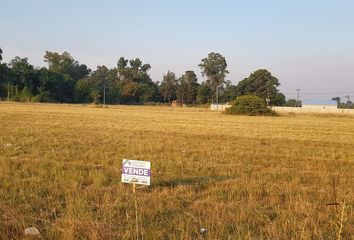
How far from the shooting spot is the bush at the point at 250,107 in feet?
214

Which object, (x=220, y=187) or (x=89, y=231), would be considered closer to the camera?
(x=89, y=231)

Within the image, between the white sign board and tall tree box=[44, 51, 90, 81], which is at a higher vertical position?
tall tree box=[44, 51, 90, 81]

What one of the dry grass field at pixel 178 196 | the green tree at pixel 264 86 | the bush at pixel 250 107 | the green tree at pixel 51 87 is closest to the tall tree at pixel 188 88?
the green tree at pixel 264 86

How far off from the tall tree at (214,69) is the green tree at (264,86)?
15251 mm

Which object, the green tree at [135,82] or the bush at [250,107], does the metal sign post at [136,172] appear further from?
the green tree at [135,82]

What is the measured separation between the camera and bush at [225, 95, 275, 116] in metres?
65.2

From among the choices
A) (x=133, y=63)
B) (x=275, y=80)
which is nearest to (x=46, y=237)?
(x=275, y=80)

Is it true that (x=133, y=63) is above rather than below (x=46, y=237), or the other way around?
above

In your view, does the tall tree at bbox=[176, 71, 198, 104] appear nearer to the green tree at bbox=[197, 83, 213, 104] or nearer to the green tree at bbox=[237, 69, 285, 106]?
the green tree at bbox=[197, 83, 213, 104]

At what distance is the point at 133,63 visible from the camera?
172m

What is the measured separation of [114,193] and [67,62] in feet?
510

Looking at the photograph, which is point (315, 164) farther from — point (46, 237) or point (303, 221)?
point (46, 237)

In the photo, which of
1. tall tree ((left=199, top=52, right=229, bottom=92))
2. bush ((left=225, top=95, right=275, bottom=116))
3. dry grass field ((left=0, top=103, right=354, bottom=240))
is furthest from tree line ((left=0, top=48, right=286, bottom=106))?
dry grass field ((left=0, top=103, right=354, bottom=240))

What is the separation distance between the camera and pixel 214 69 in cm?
14438
